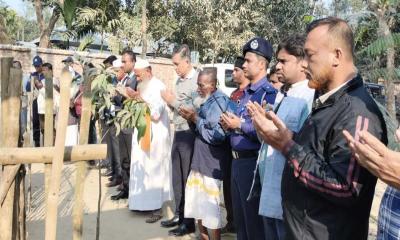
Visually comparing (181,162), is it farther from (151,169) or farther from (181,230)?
(181,230)

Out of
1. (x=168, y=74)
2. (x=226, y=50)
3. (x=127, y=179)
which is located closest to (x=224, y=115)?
(x=127, y=179)

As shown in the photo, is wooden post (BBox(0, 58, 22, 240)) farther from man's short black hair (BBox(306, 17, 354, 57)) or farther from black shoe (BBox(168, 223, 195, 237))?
black shoe (BBox(168, 223, 195, 237))

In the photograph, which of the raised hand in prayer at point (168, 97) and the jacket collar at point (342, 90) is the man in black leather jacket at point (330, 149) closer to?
the jacket collar at point (342, 90)

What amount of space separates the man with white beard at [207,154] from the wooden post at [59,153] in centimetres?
163

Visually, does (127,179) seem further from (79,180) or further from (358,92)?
(358,92)

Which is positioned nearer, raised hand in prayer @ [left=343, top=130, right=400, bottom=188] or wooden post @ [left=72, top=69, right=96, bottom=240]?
raised hand in prayer @ [left=343, top=130, right=400, bottom=188]

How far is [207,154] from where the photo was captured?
12.4 feet

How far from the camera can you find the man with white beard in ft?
11.9

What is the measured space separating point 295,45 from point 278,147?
958 millimetres

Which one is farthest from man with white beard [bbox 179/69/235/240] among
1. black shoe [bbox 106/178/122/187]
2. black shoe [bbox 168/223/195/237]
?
black shoe [bbox 106/178/122/187]

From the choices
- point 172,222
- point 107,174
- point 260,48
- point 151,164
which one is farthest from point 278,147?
point 107,174

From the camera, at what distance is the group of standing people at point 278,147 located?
1.71 metres

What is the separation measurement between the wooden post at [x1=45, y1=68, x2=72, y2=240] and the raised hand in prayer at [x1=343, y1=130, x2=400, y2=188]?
4.58ft

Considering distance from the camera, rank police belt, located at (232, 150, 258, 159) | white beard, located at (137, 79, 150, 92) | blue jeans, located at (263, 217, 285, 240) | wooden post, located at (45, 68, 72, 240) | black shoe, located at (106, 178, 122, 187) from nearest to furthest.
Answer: wooden post, located at (45, 68, 72, 240) < blue jeans, located at (263, 217, 285, 240) < police belt, located at (232, 150, 258, 159) < white beard, located at (137, 79, 150, 92) < black shoe, located at (106, 178, 122, 187)
